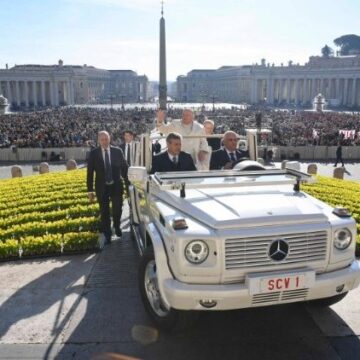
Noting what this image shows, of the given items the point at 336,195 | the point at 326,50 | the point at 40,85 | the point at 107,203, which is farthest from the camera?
the point at 326,50

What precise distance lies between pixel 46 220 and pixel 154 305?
199 inches

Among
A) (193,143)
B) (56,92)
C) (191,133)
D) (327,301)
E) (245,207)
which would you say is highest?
(56,92)

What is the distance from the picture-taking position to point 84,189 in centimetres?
1294

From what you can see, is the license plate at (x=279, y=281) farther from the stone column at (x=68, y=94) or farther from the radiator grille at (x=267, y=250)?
the stone column at (x=68, y=94)

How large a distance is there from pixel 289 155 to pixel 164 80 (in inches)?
1494

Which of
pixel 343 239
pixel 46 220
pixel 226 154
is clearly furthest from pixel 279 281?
pixel 46 220

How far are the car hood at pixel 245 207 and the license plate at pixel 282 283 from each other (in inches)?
20.7

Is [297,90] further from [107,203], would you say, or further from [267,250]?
[267,250]

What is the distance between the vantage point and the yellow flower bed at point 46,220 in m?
7.62

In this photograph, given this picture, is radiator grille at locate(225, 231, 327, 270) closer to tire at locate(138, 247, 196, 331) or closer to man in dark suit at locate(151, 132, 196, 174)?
tire at locate(138, 247, 196, 331)

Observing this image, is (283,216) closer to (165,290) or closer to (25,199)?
(165,290)

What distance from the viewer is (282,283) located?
14.3 ft

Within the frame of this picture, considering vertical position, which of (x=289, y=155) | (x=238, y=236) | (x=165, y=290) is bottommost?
(x=289, y=155)

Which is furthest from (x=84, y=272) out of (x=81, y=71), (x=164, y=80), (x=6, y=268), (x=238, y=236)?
(x=81, y=71)
